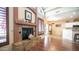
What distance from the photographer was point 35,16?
2.30 meters

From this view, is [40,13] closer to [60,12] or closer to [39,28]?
[39,28]

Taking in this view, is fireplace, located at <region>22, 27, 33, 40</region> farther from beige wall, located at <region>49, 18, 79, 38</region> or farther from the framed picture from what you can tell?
beige wall, located at <region>49, 18, 79, 38</region>

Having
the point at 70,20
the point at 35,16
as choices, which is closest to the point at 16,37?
the point at 35,16

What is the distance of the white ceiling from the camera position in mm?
2220

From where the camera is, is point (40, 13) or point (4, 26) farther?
point (40, 13)

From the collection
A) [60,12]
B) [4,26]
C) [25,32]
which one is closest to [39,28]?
[25,32]

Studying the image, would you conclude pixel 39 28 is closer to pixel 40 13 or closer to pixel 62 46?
pixel 40 13

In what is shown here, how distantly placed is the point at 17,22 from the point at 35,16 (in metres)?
0.40

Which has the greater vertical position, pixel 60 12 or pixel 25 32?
pixel 60 12

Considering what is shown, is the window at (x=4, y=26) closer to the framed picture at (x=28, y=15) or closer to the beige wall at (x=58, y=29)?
the framed picture at (x=28, y=15)

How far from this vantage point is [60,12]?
90.0 inches

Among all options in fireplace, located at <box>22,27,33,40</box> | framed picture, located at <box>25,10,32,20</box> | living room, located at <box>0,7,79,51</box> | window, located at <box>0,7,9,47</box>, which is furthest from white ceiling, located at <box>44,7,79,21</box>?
window, located at <box>0,7,9,47</box>

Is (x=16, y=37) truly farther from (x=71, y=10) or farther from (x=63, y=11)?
(x=71, y=10)

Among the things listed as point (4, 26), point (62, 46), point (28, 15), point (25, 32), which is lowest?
point (62, 46)
